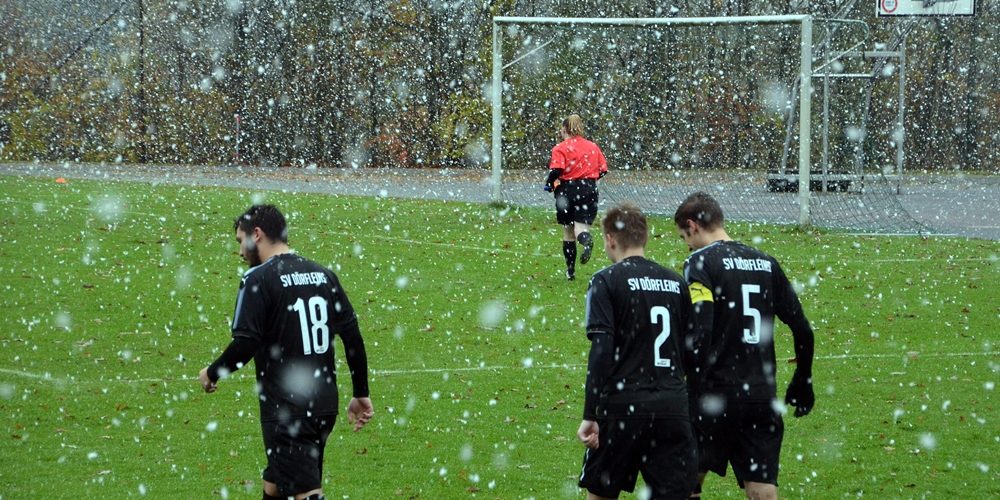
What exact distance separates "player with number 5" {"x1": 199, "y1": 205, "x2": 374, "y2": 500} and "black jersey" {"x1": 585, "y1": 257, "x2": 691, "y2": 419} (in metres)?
1.20

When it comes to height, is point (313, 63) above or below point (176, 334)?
above

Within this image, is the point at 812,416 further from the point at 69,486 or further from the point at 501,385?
the point at 69,486

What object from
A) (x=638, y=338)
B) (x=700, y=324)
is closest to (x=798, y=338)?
(x=700, y=324)

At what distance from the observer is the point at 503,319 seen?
1259 centimetres

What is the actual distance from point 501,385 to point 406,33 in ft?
95.6

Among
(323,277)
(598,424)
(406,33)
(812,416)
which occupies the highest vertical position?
(406,33)

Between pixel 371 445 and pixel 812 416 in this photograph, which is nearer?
pixel 371 445

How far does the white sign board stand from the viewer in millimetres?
25672

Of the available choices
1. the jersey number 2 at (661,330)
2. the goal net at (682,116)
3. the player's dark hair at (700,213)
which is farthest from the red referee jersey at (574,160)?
the jersey number 2 at (661,330)

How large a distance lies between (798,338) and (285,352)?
2.41 meters

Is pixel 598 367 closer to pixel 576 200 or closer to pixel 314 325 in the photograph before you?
pixel 314 325

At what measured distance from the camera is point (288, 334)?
555 cm

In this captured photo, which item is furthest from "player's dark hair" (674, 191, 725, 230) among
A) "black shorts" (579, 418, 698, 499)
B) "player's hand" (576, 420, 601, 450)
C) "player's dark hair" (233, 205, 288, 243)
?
"player's dark hair" (233, 205, 288, 243)

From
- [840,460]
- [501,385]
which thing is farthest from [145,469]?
[840,460]
